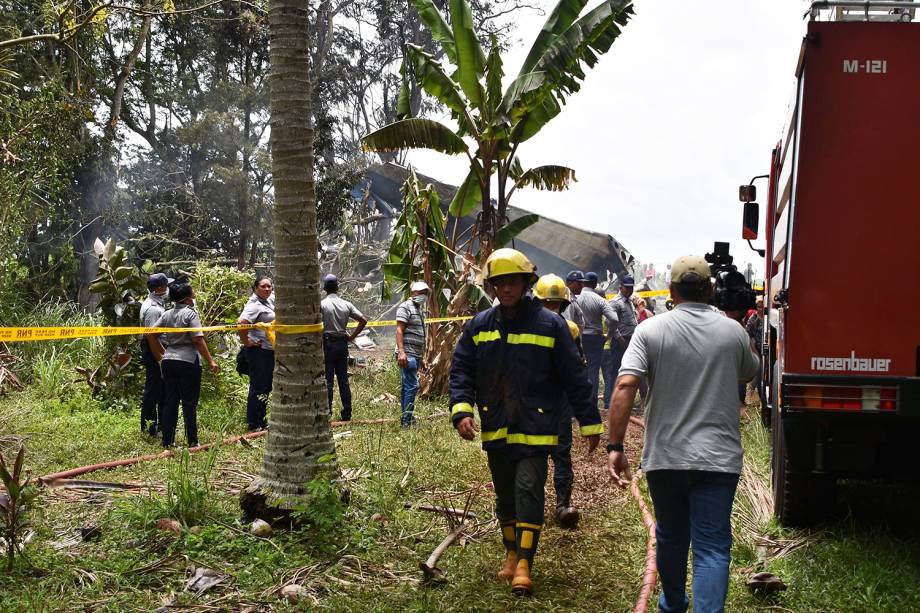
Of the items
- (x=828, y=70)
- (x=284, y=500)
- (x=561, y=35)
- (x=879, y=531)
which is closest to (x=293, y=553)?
(x=284, y=500)

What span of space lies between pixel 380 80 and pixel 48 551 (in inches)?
1151

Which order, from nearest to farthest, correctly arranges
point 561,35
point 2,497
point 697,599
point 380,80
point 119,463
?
point 697,599 < point 2,497 < point 119,463 < point 561,35 < point 380,80

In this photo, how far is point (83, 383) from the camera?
11641 mm

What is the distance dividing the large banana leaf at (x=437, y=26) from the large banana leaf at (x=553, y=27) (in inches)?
44.2

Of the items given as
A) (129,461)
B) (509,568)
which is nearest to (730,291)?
(509,568)

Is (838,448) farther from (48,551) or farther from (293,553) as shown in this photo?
(48,551)

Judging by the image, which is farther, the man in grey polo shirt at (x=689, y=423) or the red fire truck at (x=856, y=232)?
the red fire truck at (x=856, y=232)

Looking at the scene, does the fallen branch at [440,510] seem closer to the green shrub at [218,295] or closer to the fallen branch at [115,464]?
the fallen branch at [115,464]

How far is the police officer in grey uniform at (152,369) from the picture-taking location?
9125 mm

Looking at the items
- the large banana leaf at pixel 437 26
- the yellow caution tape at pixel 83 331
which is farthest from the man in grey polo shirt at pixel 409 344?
the large banana leaf at pixel 437 26

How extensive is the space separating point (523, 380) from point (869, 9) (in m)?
3.04

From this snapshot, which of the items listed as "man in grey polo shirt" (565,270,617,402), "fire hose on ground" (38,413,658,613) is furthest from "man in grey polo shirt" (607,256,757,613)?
"man in grey polo shirt" (565,270,617,402)

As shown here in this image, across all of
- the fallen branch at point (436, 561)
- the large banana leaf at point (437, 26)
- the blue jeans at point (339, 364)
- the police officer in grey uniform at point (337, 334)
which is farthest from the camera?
the large banana leaf at point (437, 26)

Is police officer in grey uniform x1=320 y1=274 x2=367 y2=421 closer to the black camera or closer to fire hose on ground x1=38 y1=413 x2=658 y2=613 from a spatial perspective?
fire hose on ground x1=38 y1=413 x2=658 y2=613
